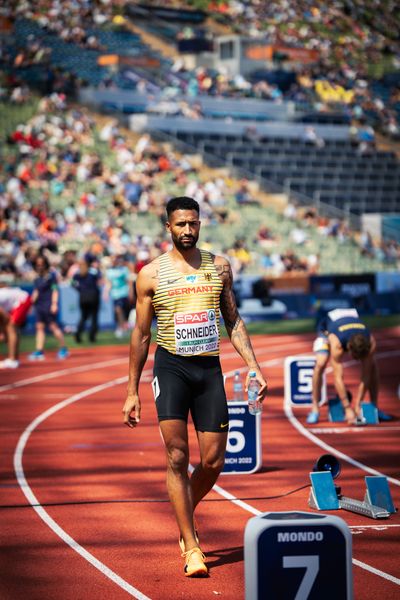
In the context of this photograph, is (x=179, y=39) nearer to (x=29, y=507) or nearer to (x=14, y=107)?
(x=14, y=107)

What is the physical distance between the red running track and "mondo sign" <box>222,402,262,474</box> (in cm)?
11

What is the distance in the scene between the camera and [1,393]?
18281mm

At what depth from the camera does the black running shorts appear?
7531 millimetres

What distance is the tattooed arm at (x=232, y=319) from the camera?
25.2 feet

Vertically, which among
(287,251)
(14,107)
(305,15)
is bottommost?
(287,251)

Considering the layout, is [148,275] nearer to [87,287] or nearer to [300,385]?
[300,385]

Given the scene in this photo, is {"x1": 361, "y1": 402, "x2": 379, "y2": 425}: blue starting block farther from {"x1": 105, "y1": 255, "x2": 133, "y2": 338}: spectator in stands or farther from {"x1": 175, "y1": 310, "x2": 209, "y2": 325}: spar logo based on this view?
{"x1": 105, "y1": 255, "x2": 133, "y2": 338}: spectator in stands

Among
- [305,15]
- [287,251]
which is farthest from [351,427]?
[305,15]

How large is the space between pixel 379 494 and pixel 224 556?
5.57 ft

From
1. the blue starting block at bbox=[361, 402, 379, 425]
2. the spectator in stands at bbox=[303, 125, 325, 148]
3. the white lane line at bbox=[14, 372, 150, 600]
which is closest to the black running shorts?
the white lane line at bbox=[14, 372, 150, 600]

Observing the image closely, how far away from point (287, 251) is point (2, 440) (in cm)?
2488

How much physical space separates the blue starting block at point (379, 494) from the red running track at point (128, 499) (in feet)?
0.58

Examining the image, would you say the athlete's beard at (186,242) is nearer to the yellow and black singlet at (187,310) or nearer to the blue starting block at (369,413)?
the yellow and black singlet at (187,310)

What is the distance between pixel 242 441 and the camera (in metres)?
11.1
